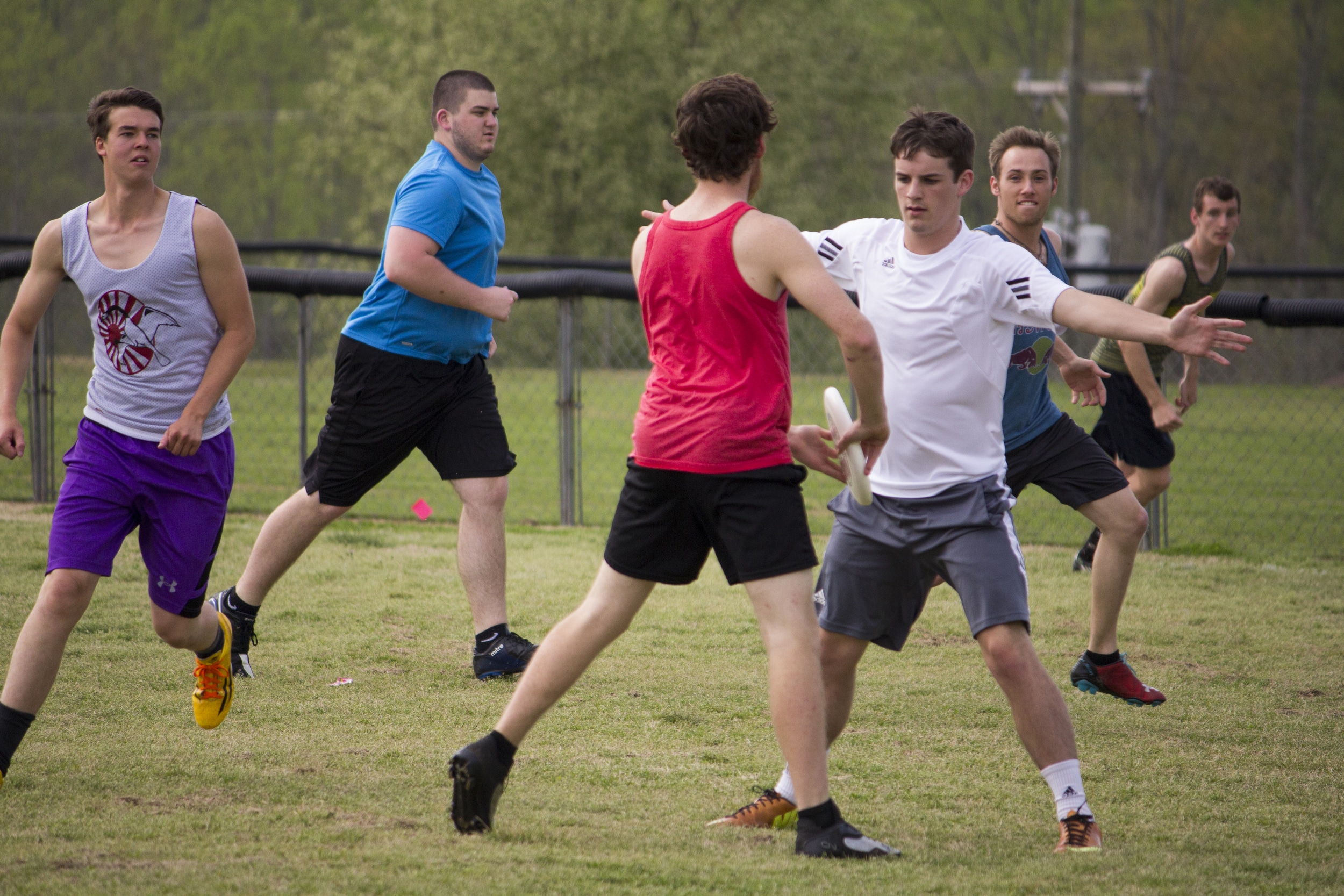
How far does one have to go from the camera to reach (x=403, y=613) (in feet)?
20.0

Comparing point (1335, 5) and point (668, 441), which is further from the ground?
point (1335, 5)

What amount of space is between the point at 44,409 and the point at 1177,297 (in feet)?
23.6

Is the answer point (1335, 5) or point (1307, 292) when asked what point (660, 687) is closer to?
point (1307, 292)

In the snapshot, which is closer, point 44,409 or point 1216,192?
point 1216,192

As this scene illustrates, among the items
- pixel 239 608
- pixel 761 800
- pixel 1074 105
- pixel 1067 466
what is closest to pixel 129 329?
pixel 239 608

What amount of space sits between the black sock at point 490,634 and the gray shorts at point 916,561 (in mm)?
1846

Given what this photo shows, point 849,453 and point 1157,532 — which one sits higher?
point 849,453

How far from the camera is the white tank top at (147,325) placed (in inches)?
149

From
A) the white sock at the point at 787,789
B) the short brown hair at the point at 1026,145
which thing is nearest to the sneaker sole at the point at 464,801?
the white sock at the point at 787,789

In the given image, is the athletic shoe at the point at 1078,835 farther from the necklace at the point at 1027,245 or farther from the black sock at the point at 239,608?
the black sock at the point at 239,608

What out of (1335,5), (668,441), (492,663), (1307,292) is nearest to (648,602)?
(492,663)

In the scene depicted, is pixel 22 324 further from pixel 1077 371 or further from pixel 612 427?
pixel 612 427

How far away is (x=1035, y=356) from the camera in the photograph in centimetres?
461

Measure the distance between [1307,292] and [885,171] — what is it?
15620 millimetres
